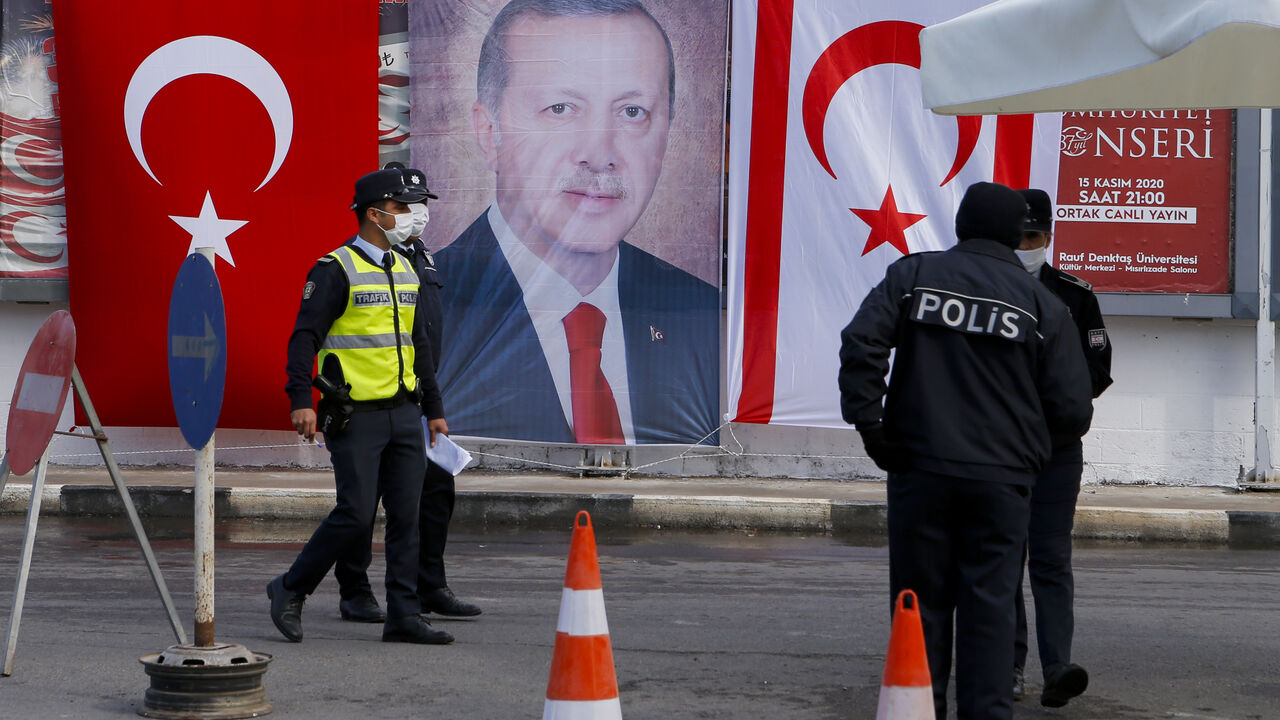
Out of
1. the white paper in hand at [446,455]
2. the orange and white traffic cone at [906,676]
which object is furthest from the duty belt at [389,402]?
the orange and white traffic cone at [906,676]

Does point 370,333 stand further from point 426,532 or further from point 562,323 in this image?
point 562,323

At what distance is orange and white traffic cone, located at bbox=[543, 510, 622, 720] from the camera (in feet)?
13.7

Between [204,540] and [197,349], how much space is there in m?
0.60

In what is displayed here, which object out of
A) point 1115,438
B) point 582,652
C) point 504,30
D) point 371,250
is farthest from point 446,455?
point 1115,438

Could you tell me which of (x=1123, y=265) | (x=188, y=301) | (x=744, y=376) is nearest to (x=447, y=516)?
(x=188, y=301)

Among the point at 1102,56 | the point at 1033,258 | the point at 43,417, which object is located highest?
the point at 1102,56

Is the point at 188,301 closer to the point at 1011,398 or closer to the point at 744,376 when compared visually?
the point at 1011,398

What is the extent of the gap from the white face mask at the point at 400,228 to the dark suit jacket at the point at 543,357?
4883 mm

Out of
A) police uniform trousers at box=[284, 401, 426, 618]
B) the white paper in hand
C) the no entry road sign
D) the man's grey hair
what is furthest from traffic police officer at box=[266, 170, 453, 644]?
the man's grey hair

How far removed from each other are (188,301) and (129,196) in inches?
268

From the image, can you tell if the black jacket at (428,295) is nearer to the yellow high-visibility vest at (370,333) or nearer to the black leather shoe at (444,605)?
the yellow high-visibility vest at (370,333)

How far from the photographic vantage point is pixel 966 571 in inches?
170

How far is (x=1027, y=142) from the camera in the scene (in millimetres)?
10734

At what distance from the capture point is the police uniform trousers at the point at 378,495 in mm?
5820
